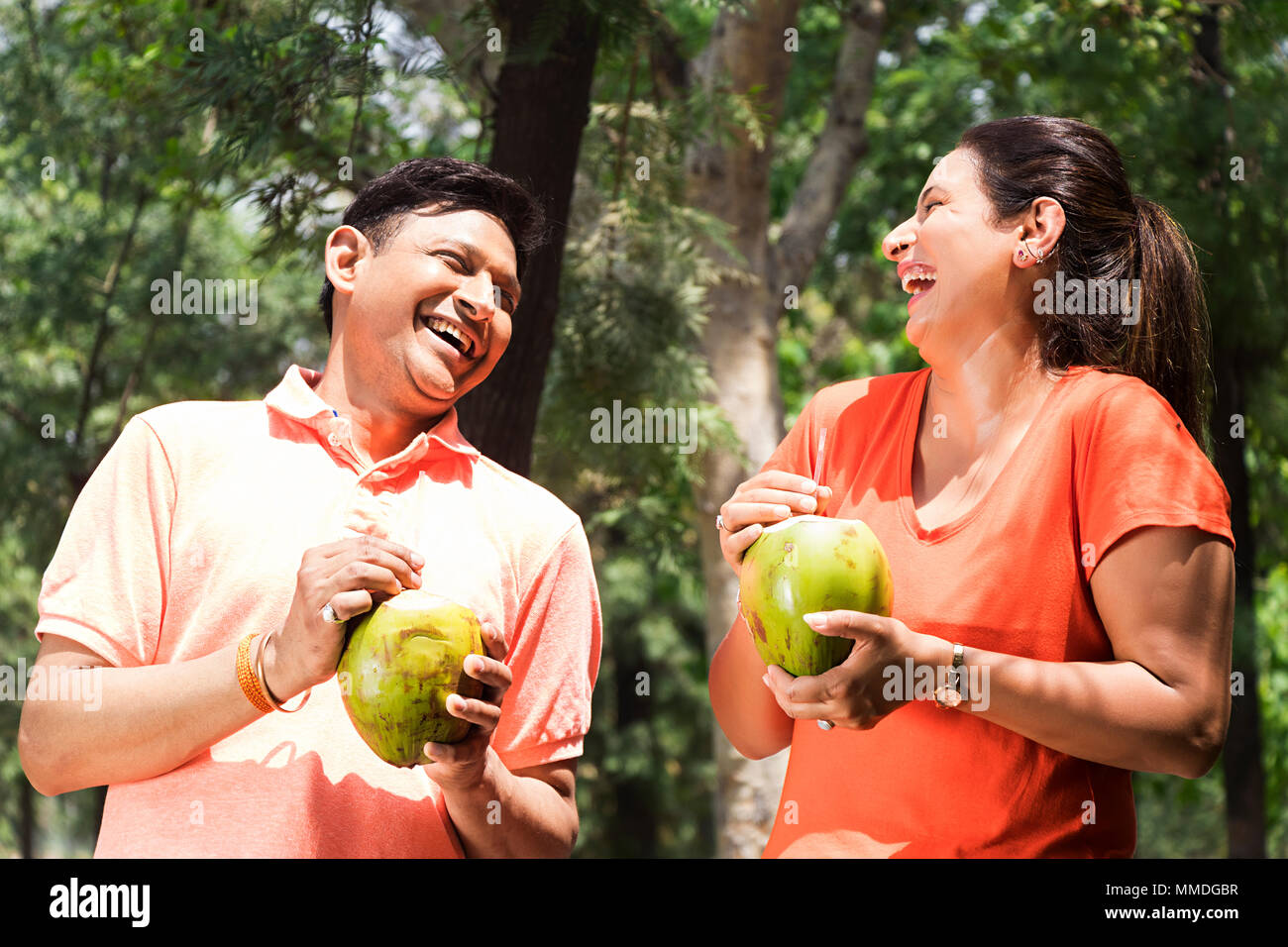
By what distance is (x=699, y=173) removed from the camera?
20.4ft

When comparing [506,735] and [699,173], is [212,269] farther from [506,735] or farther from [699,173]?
[506,735]

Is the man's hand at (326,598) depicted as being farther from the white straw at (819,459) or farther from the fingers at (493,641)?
the white straw at (819,459)

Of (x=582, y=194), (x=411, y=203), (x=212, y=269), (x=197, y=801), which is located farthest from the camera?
(x=212, y=269)

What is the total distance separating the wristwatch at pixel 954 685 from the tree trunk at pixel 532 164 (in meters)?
2.09

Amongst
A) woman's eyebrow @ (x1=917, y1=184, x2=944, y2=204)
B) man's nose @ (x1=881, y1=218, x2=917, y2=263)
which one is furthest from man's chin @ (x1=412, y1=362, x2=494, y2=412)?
woman's eyebrow @ (x1=917, y1=184, x2=944, y2=204)

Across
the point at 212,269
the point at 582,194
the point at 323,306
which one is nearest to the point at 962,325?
the point at 323,306

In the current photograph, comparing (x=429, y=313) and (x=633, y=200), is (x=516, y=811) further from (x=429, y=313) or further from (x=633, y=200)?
(x=633, y=200)

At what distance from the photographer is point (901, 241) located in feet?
8.01

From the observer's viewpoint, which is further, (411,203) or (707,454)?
(707,454)

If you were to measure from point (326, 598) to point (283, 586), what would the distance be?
11.3 inches

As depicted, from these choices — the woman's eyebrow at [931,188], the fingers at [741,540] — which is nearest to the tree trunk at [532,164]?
the woman's eyebrow at [931,188]

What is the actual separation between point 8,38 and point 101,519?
7.47 meters

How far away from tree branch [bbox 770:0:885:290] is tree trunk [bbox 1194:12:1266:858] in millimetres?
1839

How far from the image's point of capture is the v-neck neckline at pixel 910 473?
2236 mm
